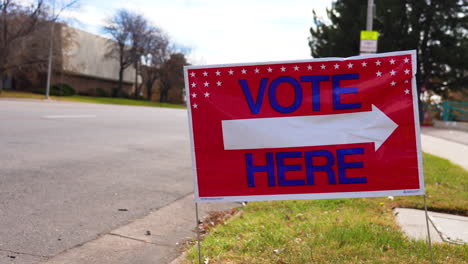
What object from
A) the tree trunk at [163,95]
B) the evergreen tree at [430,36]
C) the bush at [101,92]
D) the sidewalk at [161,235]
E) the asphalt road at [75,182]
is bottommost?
the sidewalk at [161,235]

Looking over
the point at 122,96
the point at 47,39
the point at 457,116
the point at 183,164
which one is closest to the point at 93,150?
the point at 183,164

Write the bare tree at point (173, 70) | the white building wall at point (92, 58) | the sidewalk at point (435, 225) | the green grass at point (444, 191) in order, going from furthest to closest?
the bare tree at point (173, 70) < the white building wall at point (92, 58) < the green grass at point (444, 191) < the sidewalk at point (435, 225)

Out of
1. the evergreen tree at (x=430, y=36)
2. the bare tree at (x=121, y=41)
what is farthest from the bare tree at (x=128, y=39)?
the evergreen tree at (x=430, y=36)

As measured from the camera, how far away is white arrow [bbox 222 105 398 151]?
3.54m

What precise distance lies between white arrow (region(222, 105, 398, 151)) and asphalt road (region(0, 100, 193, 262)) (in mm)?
1912

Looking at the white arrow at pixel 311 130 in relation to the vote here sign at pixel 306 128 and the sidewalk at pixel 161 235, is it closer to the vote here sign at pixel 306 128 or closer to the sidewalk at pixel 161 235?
the vote here sign at pixel 306 128

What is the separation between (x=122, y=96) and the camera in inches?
2699

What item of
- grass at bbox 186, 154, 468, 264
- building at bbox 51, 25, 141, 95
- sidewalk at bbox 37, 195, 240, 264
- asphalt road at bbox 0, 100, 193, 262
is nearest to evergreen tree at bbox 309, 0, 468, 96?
asphalt road at bbox 0, 100, 193, 262

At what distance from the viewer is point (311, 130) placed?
11.7ft

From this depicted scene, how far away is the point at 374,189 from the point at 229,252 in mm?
1339

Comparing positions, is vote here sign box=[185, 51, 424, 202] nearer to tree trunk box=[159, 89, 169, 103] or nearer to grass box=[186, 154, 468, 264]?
grass box=[186, 154, 468, 264]

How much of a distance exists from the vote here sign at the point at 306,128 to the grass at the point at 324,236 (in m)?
0.56

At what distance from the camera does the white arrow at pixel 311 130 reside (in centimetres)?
354

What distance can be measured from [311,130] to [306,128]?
42 mm
